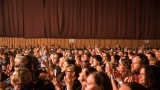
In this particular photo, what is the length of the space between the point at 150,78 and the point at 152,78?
1.0 inches

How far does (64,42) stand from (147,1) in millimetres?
7105

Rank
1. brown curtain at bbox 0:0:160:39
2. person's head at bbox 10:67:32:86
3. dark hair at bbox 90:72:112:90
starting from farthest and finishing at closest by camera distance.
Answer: brown curtain at bbox 0:0:160:39, person's head at bbox 10:67:32:86, dark hair at bbox 90:72:112:90

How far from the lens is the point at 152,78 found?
323cm

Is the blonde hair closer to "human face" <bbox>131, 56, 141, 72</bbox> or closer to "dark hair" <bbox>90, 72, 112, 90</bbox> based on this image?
"dark hair" <bbox>90, 72, 112, 90</bbox>

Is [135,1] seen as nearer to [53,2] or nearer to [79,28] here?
[79,28]

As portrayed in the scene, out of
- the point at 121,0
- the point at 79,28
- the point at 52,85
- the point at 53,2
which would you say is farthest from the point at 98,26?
the point at 52,85

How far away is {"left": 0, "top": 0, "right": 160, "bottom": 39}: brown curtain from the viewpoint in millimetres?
17906

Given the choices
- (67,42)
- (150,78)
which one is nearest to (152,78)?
(150,78)

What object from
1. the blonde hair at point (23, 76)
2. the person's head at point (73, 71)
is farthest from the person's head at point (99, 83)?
the person's head at point (73, 71)

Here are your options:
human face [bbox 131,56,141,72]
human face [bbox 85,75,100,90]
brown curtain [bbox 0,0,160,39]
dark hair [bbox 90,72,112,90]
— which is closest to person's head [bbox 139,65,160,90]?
dark hair [bbox 90,72,112,90]

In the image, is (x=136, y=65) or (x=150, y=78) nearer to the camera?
(x=150, y=78)

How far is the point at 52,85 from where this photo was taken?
4031 mm

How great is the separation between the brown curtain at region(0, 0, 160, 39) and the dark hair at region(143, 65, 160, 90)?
15.1m

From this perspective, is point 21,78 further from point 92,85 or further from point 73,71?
point 92,85
